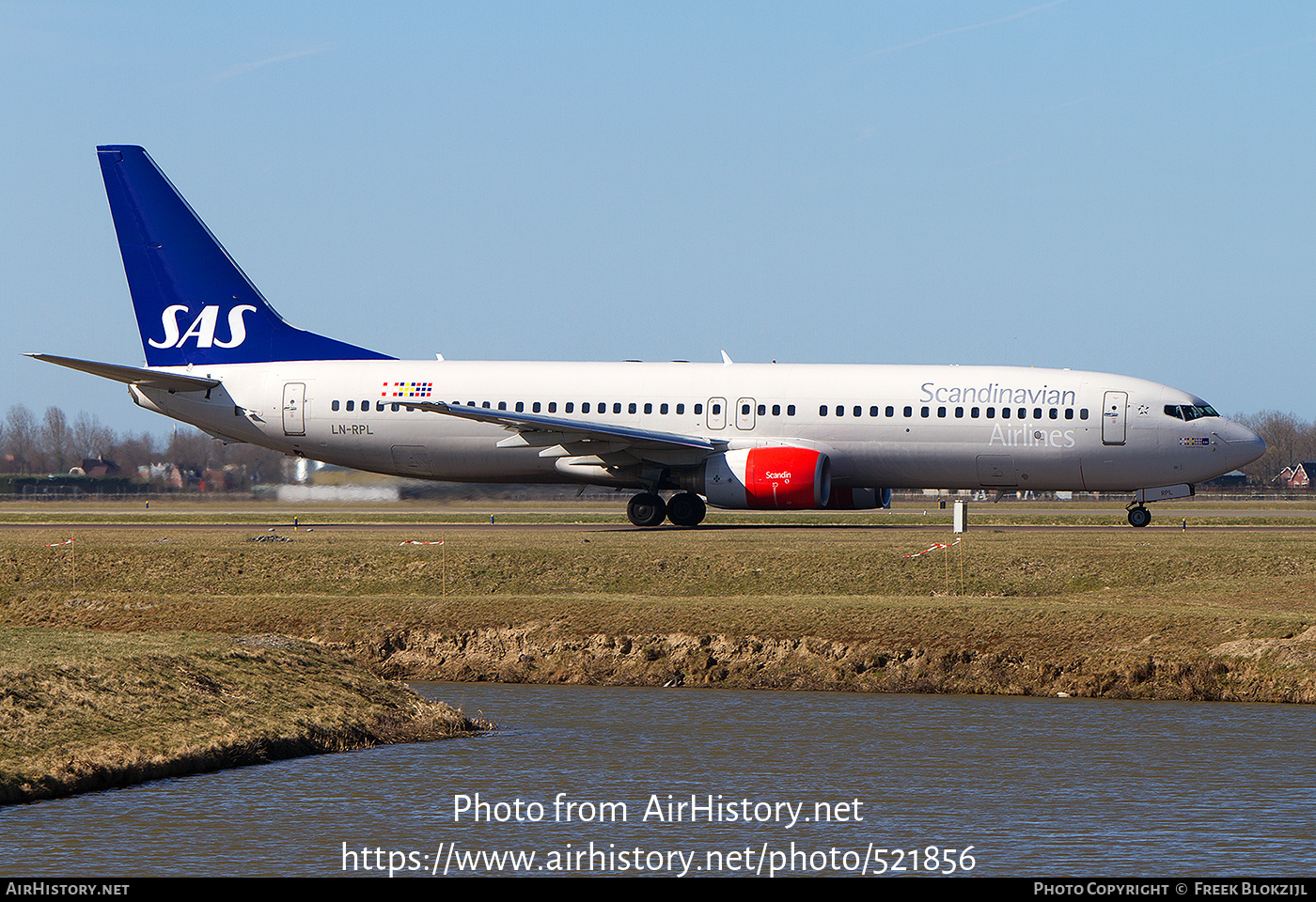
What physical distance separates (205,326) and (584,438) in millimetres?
12052

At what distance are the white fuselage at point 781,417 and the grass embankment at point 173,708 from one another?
1689cm

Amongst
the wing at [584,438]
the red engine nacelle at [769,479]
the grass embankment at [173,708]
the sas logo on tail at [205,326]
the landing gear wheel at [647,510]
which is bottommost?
the grass embankment at [173,708]

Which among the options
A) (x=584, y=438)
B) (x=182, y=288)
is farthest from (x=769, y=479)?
(x=182, y=288)

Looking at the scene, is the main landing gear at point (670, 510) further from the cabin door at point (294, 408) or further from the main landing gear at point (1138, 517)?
the main landing gear at point (1138, 517)

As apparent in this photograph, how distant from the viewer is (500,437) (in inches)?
1483

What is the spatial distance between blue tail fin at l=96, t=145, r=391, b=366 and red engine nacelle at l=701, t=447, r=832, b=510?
34.3 feet

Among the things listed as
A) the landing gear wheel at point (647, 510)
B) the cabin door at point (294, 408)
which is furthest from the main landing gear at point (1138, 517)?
the cabin door at point (294, 408)

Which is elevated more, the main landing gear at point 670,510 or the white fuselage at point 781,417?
the white fuselage at point 781,417

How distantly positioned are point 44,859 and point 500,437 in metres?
25.7

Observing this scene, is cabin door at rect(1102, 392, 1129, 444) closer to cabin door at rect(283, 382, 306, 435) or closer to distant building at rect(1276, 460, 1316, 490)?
cabin door at rect(283, 382, 306, 435)

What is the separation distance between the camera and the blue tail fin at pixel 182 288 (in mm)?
40031

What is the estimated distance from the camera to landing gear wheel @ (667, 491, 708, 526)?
36.9m

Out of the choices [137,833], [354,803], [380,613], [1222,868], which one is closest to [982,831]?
[1222,868]

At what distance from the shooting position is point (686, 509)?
36906 millimetres
